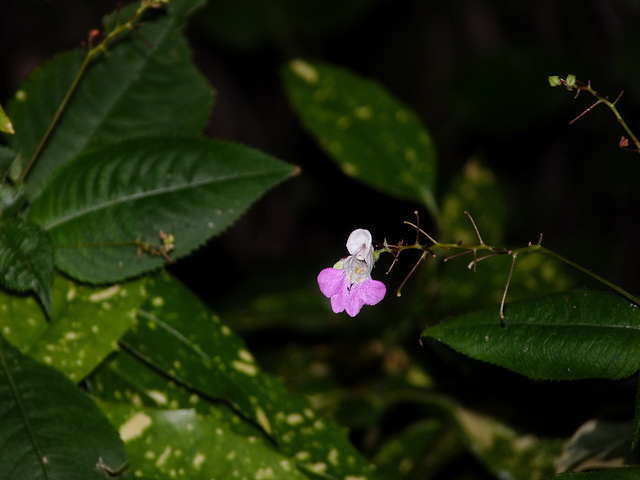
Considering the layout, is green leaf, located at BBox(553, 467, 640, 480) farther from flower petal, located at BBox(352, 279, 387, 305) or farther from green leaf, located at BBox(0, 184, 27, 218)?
green leaf, located at BBox(0, 184, 27, 218)

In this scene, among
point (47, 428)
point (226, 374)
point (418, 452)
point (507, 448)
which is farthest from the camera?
point (418, 452)

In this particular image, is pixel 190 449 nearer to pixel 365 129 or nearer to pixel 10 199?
pixel 10 199

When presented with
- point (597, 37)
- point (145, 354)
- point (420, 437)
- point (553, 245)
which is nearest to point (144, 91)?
point (145, 354)

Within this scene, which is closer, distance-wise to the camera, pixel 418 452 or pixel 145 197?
pixel 145 197

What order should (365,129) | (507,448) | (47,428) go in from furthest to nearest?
(365,129) → (507,448) → (47,428)

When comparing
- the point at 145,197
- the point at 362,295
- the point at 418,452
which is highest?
the point at 145,197

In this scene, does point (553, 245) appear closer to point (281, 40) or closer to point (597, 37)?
point (597, 37)

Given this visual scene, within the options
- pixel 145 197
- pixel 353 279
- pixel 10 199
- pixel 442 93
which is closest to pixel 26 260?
pixel 10 199

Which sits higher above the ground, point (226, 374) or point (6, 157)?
point (6, 157)
